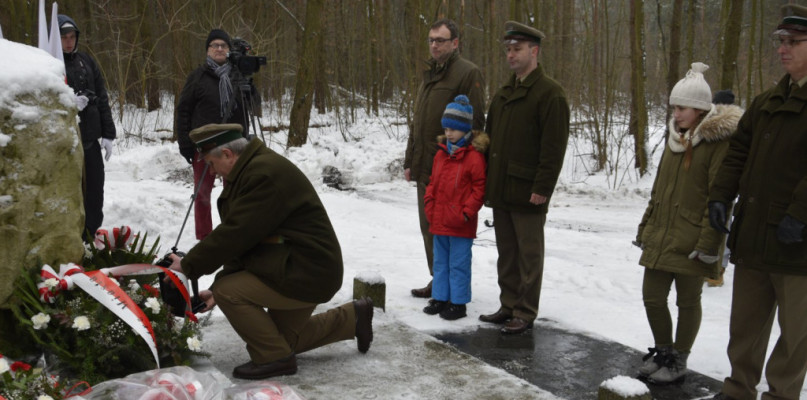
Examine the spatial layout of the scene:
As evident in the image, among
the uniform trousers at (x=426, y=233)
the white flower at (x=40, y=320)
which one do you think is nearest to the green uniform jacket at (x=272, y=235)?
the white flower at (x=40, y=320)

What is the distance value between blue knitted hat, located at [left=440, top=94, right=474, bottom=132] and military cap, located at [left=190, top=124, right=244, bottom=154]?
5.54 ft

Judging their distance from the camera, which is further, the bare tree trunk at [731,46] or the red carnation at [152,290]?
the bare tree trunk at [731,46]

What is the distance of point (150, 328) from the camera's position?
347 centimetres

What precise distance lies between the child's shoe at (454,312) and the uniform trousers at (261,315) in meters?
1.39

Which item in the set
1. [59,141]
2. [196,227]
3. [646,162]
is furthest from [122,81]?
[59,141]

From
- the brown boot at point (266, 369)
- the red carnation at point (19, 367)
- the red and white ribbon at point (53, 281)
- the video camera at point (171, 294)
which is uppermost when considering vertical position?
the red and white ribbon at point (53, 281)

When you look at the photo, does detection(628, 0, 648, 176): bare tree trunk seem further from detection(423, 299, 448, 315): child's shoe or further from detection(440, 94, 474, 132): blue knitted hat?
detection(423, 299, 448, 315): child's shoe

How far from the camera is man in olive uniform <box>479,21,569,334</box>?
15.3 feet

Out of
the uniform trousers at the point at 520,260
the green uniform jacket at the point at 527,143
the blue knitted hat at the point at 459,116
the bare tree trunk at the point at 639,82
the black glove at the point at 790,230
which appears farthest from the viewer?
the bare tree trunk at the point at 639,82

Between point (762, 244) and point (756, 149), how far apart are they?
0.47 m

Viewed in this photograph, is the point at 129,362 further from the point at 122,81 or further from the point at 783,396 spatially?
the point at 122,81

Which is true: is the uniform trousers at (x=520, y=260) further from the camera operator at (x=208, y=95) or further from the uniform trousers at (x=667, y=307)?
the camera operator at (x=208, y=95)

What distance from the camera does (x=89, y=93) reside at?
6062 mm

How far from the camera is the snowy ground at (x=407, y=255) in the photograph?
4168mm
